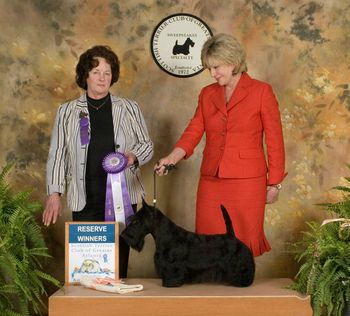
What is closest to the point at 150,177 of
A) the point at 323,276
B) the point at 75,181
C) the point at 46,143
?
the point at 46,143

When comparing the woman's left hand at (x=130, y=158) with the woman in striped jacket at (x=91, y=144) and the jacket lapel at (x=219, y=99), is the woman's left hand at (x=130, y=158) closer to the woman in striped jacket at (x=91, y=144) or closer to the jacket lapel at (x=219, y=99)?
the woman in striped jacket at (x=91, y=144)

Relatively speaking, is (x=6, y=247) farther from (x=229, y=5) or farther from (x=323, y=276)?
(x=229, y=5)

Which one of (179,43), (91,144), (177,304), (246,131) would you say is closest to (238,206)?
(246,131)

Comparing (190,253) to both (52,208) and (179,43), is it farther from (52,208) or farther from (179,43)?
(179,43)

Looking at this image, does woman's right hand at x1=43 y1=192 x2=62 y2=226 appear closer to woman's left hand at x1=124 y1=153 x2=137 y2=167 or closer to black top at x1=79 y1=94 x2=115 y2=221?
black top at x1=79 y1=94 x2=115 y2=221

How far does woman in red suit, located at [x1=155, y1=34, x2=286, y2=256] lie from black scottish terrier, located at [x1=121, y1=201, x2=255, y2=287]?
12.1 inches

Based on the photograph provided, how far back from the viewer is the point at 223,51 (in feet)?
9.26

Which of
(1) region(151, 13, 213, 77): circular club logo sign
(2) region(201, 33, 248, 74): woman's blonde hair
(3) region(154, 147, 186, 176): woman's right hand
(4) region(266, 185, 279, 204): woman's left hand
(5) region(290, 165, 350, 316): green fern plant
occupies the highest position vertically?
(1) region(151, 13, 213, 77): circular club logo sign

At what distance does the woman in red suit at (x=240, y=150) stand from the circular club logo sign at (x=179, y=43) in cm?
94

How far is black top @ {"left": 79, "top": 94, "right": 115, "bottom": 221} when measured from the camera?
3064mm

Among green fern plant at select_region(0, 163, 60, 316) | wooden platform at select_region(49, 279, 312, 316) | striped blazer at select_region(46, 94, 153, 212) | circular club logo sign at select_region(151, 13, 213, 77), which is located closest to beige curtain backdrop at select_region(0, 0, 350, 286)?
circular club logo sign at select_region(151, 13, 213, 77)

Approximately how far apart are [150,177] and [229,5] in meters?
1.08

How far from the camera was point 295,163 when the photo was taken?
3.97 m

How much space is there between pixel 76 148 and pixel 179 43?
1.15 meters
